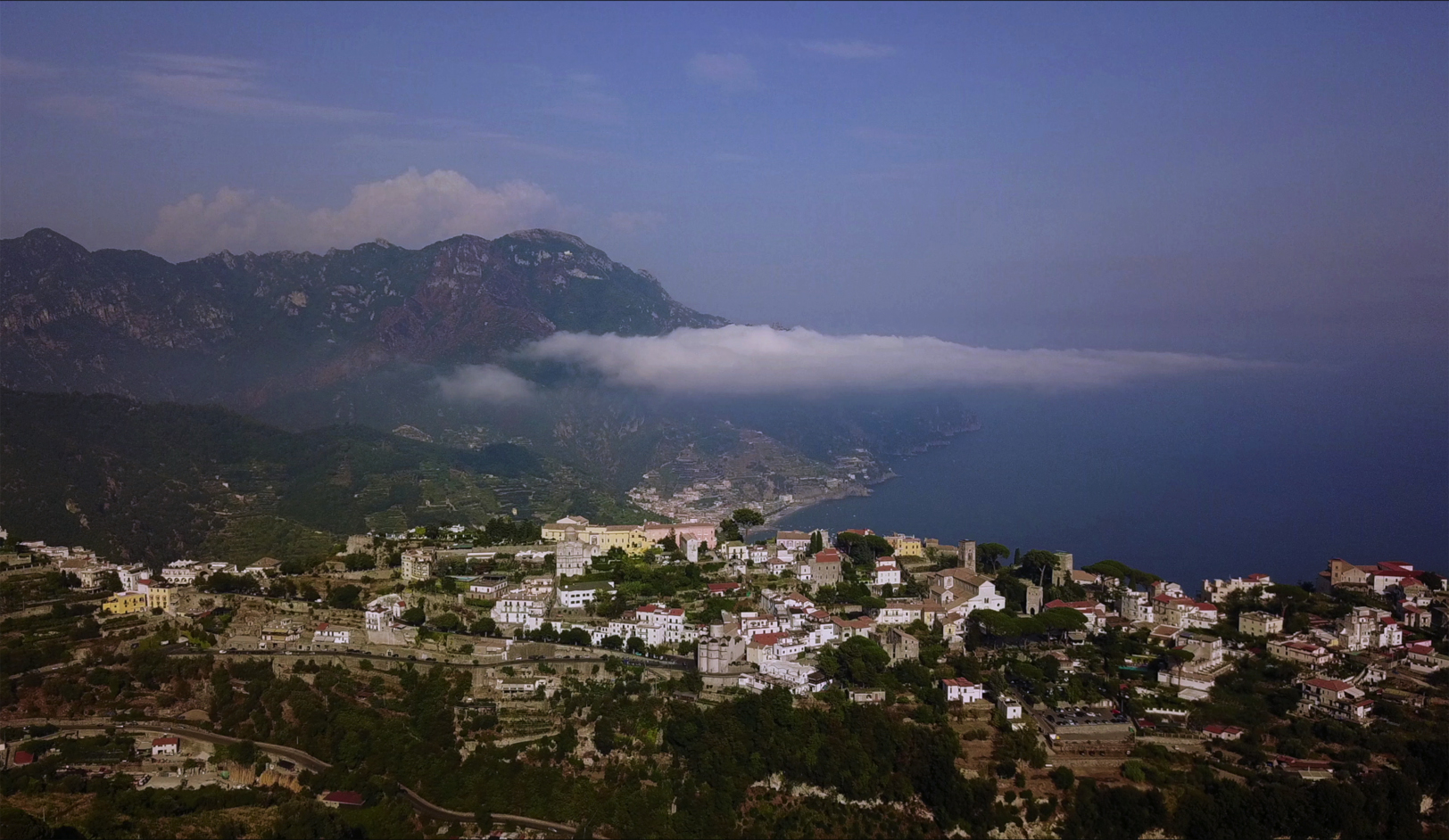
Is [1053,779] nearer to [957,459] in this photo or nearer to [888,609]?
[888,609]

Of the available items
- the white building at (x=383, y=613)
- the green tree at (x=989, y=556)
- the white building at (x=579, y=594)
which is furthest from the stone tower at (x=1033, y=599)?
the white building at (x=383, y=613)

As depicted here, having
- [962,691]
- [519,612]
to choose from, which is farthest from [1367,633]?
[519,612]

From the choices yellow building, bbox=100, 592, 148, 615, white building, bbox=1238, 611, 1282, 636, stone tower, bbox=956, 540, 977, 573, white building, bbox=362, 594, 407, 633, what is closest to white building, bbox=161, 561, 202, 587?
yellow building, bbox=100, 592, 148, 615

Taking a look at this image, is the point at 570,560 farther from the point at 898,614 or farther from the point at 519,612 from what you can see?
the point at 898,614

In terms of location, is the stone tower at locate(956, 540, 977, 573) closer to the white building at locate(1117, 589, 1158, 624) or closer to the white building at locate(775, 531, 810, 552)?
the white building at locate(1117, 589, 1158, 624)

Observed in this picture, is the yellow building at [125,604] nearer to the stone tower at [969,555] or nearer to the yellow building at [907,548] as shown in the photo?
the yellow building at [907,548]

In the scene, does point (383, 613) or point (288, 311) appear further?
point (288, 311)
